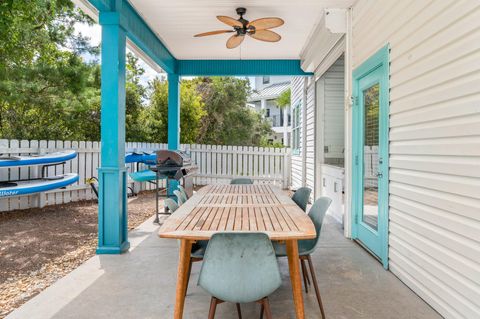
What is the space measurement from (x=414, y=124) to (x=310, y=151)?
4.70 metres

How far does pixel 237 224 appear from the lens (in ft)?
7.43

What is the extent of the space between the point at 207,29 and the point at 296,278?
470 centimetres

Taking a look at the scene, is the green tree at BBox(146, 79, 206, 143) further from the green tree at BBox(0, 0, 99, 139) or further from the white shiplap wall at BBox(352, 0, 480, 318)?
the white shiplap wall at BBox(352, 0, 480, 318)

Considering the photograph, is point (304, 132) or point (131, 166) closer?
point (304, 132)

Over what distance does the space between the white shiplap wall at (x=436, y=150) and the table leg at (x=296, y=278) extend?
3.51 ft

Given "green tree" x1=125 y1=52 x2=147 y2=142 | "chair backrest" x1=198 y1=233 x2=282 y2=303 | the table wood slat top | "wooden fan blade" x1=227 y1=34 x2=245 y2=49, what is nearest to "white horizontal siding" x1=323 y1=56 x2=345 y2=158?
"wooden fan blade" x1=227 y1=34 x2=245 y2=49

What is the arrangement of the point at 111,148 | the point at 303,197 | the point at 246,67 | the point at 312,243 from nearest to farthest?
the point at 312,243, the point at 303,197, the point at 111,148, the point at 246,67

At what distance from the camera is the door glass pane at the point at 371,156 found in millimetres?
3877


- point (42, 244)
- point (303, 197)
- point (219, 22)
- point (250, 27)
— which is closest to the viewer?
point (303, 197)

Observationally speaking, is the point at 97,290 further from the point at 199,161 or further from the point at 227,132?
the point at 227,132

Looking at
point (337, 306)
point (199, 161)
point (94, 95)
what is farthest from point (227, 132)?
point (337, 306)

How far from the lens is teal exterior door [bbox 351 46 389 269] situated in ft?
11.6

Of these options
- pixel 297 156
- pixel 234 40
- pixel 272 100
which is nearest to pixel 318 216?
pixel 234 40

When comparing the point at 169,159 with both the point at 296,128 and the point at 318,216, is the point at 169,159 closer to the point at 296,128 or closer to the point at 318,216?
the point at 318,216
